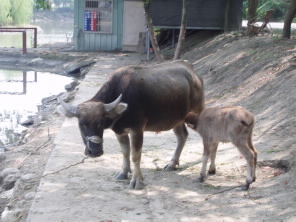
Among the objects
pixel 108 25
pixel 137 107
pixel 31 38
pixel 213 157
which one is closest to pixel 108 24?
pixel 108 25

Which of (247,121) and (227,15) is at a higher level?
(227,15)

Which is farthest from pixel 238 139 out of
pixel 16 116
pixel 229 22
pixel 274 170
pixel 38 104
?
pixel 229 22

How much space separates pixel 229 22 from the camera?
25828 millimetres

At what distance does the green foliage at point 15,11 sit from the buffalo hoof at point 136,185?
128 ft

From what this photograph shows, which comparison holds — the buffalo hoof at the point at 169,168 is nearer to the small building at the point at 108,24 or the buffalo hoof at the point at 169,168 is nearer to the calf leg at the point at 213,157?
the calf leg at the point at 213,157

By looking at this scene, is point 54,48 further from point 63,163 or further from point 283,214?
point 283,214

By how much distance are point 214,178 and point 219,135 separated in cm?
76

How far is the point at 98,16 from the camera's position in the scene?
3002cm

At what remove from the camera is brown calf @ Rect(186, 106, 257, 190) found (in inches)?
275

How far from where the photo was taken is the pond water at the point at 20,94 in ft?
53.7

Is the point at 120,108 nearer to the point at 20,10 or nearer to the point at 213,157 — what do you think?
the point at 213,157

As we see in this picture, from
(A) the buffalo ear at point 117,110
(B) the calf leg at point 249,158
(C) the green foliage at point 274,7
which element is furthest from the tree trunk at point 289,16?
(C) the green foliage at point 274,7

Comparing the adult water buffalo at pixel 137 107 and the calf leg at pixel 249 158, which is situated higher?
Result: the adult water buffalo at pixel 137 107

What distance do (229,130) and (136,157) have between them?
1361mm
